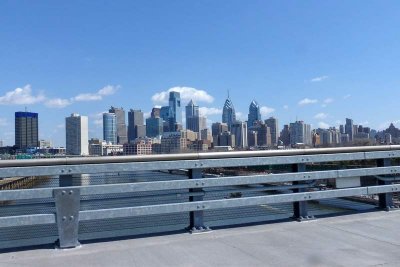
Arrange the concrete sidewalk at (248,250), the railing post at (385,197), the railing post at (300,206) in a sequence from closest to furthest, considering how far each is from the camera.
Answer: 1. the concrete sidewalk at (248,250)
2. the railing post at (300,206)
3. the railing post at (385,197)

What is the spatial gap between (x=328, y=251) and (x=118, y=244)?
233 centimetres

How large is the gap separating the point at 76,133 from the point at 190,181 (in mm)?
185505

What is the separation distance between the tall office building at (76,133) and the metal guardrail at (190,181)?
556ft

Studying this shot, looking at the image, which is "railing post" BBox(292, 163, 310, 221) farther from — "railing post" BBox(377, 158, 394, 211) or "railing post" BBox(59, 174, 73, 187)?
"railing post" BBox(59, 174, 73, 187)

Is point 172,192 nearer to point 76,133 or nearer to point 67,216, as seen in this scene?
point 67,216

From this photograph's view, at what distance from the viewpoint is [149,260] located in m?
4.42

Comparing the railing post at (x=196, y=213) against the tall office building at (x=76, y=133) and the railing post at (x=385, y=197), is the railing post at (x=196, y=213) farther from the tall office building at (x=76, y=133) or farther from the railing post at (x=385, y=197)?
the tall office building at (x=76, y=133)

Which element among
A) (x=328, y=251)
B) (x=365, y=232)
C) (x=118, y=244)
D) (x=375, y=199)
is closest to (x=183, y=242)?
(x=118, y=244)

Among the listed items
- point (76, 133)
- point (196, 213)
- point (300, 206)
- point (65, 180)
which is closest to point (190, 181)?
point (196, 213)

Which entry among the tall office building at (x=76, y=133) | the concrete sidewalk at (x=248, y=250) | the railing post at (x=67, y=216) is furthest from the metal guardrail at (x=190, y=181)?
the tall office building at (x=76, y=133)

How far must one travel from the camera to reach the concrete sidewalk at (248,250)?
438cm

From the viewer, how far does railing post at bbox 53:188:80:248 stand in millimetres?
4840

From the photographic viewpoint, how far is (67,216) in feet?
16.0

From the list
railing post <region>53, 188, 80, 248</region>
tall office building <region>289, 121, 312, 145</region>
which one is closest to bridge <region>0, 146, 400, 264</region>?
railing post <region>53, 188, 80, 248</region>
